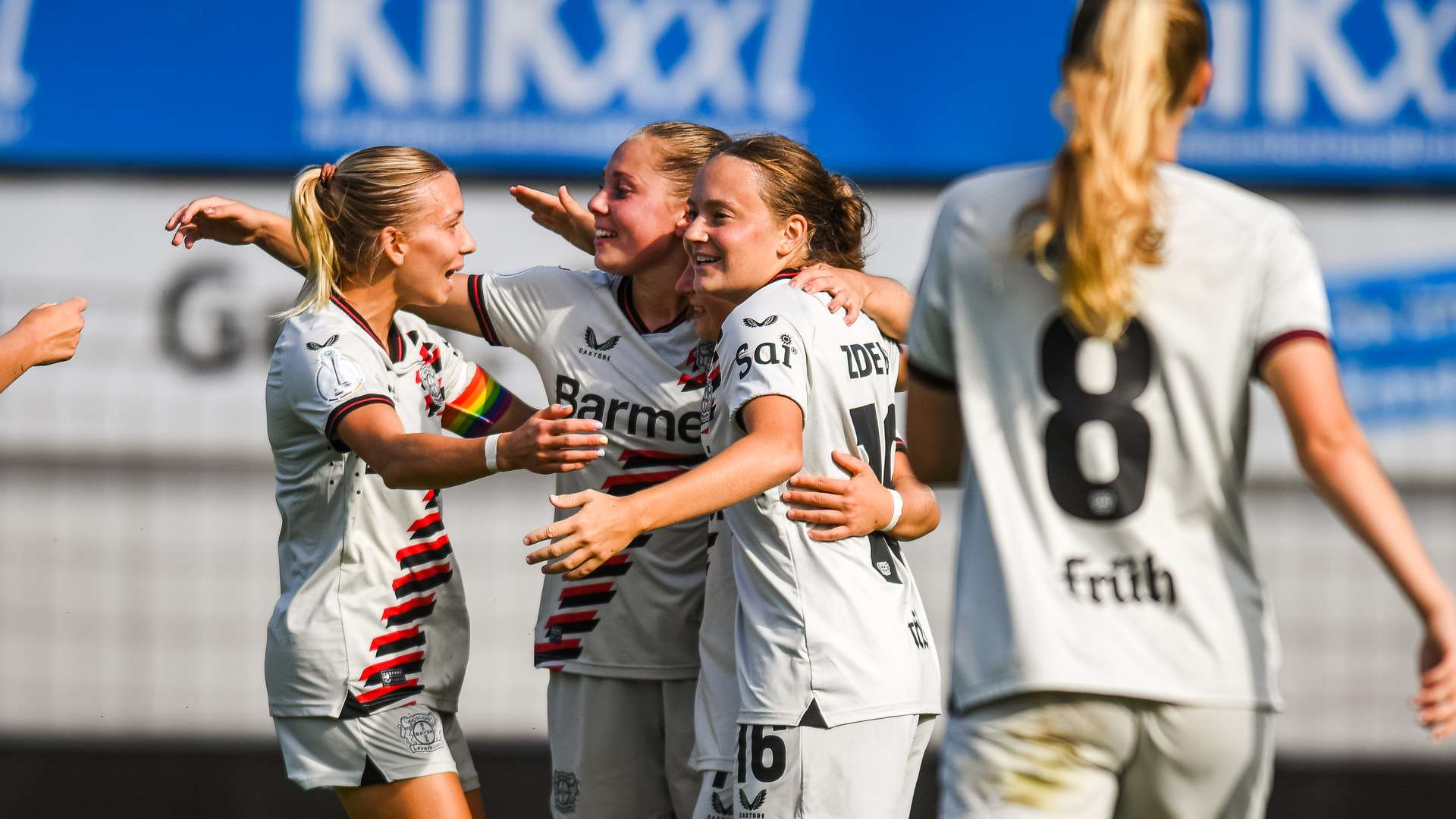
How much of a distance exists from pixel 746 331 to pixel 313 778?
4.80 feet

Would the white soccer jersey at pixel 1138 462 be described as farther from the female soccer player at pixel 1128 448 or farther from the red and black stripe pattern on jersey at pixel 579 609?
the red and black stripe pattern on jersey at pixel 579 609

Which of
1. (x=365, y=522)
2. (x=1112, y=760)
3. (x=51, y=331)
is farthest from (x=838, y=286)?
(x=51, y=331)

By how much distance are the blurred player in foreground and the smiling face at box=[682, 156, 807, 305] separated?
1.47m

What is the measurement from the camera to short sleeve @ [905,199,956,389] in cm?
224

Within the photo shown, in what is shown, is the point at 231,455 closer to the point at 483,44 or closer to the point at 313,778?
the point at 483,44

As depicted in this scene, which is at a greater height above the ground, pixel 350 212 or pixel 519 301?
pixel 350 212

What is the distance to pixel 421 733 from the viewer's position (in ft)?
11.2

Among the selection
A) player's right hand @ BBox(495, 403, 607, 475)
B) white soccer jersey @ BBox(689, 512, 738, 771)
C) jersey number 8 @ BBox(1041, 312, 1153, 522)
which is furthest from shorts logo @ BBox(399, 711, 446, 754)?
jersey number 8 @ BBox(1041, 312, 1153, 522)

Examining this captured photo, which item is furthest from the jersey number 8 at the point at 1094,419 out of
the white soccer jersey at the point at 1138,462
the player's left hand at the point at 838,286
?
the player's left hand at the point at 838,286

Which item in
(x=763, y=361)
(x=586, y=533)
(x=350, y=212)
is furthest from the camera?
(x=350, y=212)

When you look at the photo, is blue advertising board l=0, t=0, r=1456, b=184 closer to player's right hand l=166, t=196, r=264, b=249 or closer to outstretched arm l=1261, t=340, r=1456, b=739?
player's right hand l=166, t=196, r=264, b=249

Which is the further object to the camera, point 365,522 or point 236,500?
point 236,500

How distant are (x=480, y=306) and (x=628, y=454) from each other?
61 centimetres

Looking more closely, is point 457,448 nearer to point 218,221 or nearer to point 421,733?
point 421,733
